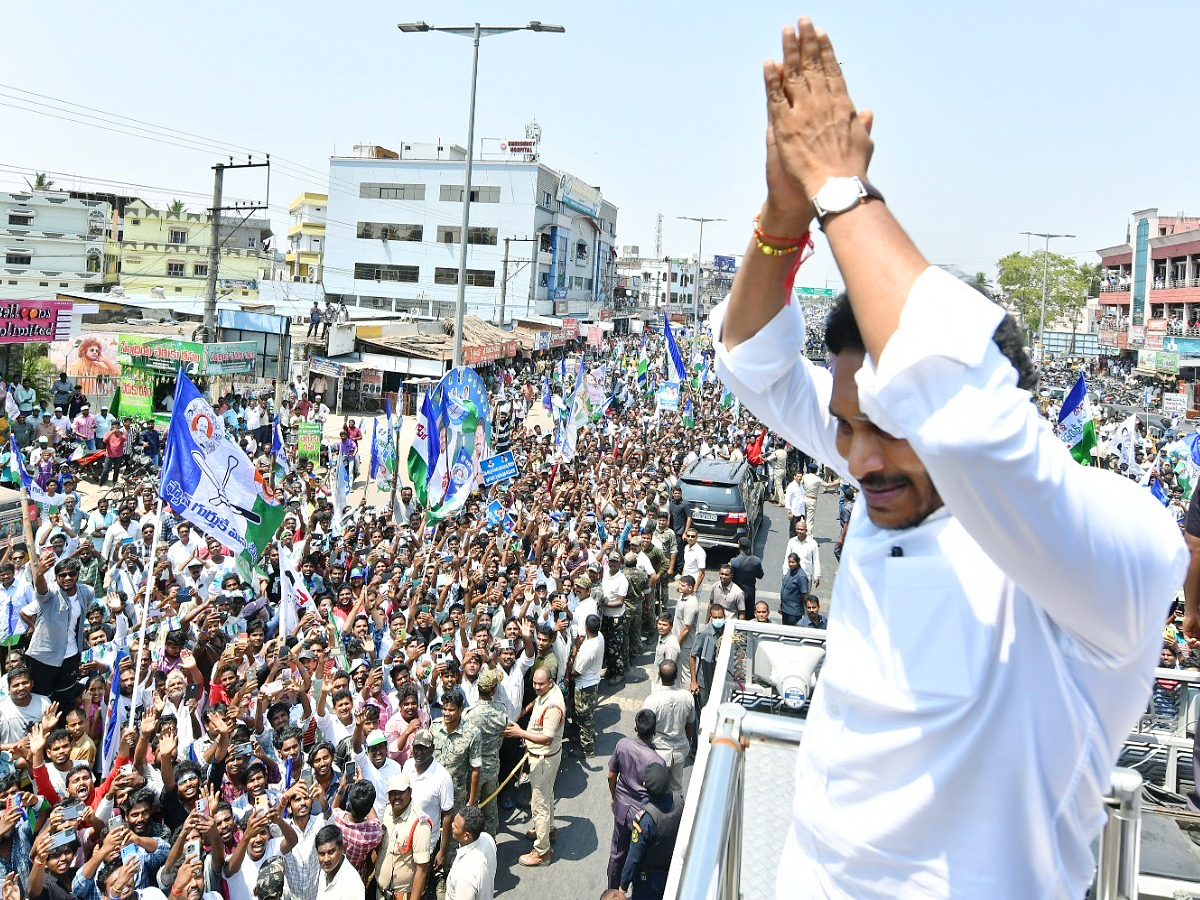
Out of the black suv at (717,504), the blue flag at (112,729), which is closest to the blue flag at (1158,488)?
the black suv at (717,504)

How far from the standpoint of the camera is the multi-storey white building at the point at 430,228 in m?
59.8

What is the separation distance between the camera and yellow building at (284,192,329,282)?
75188 mm

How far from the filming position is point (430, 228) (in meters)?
60.6

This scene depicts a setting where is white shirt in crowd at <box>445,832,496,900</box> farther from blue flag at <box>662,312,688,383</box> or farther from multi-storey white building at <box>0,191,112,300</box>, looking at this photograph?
multi-storey white building at <box>0,191,112,300</box>

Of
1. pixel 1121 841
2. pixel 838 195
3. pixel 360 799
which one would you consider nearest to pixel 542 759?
pixel 360 799

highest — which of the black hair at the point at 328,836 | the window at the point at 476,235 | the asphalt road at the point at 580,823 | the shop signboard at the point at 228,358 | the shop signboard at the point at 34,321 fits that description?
the window at the point at 476,235

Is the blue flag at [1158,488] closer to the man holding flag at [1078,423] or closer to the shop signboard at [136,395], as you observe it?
the man holding flag at [1078,423]

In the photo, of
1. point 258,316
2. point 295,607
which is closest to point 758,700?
point 295,607

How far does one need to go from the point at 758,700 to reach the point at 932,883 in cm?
286

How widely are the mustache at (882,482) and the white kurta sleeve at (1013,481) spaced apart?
32 cm

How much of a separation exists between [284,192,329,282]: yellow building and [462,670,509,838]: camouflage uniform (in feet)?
233

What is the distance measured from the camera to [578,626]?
33.0 ft

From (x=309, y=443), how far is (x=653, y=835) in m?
13.8

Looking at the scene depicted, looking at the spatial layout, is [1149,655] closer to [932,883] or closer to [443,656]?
[932,883]
